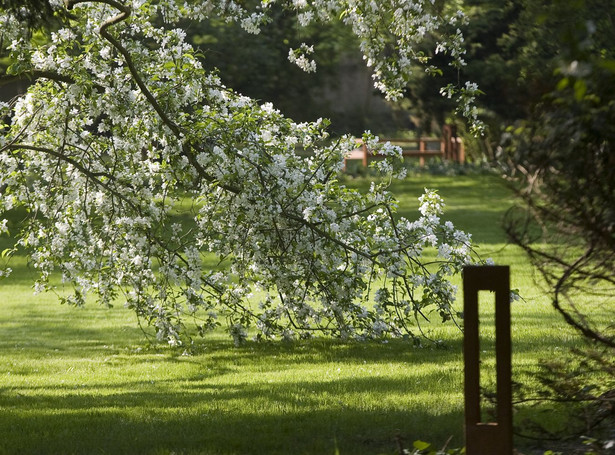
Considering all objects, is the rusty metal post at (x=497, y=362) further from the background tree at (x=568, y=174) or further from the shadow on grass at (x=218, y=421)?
the shadow on grass at (x=218, y=421)

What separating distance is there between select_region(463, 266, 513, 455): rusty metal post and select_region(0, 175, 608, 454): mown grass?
0.53 metres

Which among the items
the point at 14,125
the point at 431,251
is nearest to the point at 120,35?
the point at 14,125

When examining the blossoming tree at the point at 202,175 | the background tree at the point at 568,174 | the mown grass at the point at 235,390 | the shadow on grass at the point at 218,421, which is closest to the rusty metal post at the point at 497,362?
the background tree at the point at 568,174

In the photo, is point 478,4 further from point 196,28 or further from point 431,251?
point 431,251

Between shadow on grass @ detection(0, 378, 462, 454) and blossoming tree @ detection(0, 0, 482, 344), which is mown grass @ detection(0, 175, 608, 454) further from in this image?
blossoming tree @ detection(0, 0, 482, 344)

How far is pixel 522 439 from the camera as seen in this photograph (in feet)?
19.2

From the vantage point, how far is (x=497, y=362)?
463 cm

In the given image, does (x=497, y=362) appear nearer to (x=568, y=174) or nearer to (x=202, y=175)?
(x=568, y=174)

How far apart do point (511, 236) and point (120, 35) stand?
6.23 metres

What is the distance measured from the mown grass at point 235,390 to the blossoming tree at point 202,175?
1.84ft

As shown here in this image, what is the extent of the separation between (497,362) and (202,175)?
→ 4905mm

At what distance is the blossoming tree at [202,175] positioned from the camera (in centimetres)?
907

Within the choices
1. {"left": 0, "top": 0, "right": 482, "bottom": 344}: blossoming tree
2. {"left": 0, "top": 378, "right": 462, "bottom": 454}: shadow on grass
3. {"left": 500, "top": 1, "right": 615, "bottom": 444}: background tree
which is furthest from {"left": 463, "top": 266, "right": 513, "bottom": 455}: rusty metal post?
{"left": 0, "top": 0, "right": 482, "bottom": 344}: blossoming tree

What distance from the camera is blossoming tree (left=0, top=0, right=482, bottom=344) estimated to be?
29.8 feet
